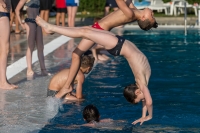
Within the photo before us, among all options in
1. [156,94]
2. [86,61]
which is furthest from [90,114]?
[156,94]

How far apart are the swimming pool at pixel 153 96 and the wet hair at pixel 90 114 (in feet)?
0.46

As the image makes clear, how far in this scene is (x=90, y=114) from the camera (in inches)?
280

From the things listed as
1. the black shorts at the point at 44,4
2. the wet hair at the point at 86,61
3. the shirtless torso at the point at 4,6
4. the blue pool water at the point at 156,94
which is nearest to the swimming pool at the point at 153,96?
the blue pool water at the point at 156,94

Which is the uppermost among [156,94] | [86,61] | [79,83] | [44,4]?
[44,4]

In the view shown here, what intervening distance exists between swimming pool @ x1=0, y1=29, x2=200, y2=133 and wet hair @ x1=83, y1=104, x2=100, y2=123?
0.46 ft

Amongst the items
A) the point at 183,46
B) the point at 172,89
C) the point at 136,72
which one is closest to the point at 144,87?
the point at 136,72

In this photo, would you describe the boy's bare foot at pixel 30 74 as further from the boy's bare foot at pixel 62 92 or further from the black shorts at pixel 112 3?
the black shorts at pixel 112 3

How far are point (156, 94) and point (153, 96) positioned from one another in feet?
0.58

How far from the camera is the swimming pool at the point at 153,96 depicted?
733 centimetres

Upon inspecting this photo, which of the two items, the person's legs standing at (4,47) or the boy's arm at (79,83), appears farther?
the person's legs standing at (4,47)

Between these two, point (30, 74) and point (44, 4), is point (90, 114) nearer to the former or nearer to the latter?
point (30, 74)

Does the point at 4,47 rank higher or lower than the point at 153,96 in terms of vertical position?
higher

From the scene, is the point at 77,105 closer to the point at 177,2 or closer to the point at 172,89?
the point at 172,89

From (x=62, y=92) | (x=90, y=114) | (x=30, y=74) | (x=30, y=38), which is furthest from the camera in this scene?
(x=30, y=74)
